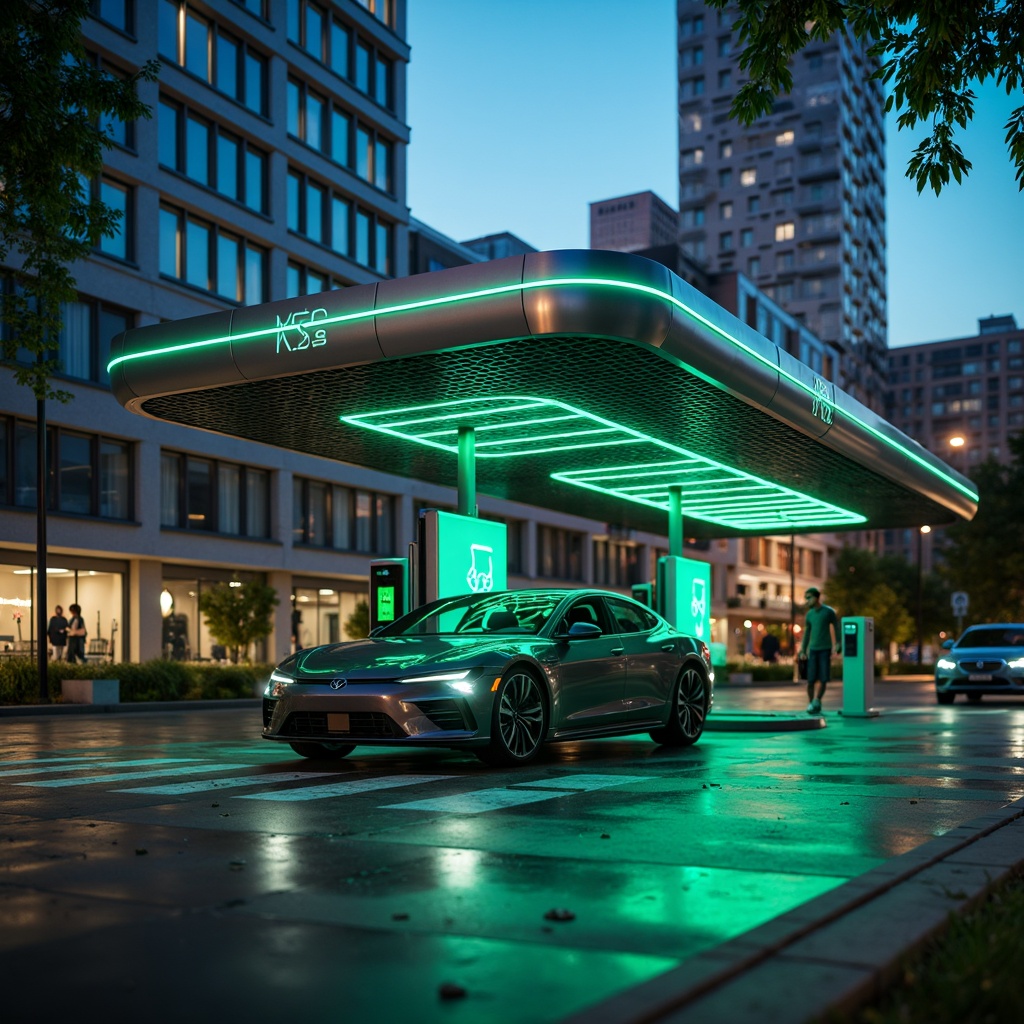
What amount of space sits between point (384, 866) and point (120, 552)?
31.1 meters

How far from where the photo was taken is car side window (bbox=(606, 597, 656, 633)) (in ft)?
37.6

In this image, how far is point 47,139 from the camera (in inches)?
596

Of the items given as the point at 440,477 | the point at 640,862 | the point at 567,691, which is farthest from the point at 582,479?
the point at 640,862

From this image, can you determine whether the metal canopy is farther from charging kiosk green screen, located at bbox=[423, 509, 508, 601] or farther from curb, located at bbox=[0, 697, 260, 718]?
curb, located at bbox=[0, 697, 260, 718]

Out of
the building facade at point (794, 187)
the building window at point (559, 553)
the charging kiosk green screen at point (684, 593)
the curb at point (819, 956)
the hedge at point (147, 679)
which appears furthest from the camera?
the building facade at point (794, 187)

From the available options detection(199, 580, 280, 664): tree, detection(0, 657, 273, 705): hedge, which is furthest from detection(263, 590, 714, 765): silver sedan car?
detection(199, 580, 280, 664): tree

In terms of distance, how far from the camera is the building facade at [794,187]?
112m

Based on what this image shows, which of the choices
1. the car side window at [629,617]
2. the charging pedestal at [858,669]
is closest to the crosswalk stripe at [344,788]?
the car side window at [629,617]

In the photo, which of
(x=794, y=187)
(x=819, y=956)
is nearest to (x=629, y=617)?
(x=819, y=956)

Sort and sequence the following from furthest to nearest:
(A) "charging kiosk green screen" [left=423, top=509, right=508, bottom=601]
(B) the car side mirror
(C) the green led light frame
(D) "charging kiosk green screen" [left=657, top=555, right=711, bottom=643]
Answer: (D) "charging kiosk green screen" [left=657, top=555, right=711, bottom=643] → (C) the green led light frame → (A) "charging kiosk green screen" [left=423, top=509, right=508, bottom=601] → (B) the car side mirror

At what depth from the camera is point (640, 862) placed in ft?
17.6

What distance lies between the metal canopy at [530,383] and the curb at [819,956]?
8.37 m

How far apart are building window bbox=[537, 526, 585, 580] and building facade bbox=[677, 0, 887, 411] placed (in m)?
51.5

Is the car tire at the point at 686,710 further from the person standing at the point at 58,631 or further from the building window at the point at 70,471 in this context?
the building window at the point at 70,471
